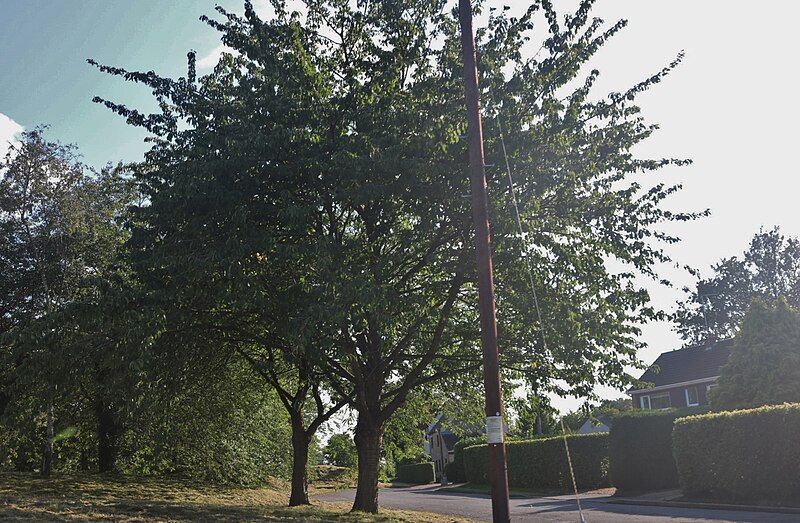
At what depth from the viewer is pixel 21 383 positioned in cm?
1662

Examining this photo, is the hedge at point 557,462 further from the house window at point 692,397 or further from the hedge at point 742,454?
the house window at point 692,397

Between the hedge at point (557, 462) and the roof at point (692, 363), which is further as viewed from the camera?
the roof at point (692, 363)

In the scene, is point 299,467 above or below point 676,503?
above

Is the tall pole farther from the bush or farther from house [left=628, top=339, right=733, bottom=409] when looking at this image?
the bush

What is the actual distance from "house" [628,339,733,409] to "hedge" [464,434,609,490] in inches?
450

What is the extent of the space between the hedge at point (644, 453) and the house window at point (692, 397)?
56.2ft

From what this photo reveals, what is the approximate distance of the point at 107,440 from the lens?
2692 centimetres

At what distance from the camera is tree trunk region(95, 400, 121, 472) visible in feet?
86.7

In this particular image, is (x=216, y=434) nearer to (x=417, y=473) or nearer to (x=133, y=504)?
(x=133, y=504)

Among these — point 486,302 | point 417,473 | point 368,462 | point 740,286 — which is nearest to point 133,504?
point 368,462

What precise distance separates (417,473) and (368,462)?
46234 mm

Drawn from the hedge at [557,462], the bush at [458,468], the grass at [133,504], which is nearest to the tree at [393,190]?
the grass at [133,504]

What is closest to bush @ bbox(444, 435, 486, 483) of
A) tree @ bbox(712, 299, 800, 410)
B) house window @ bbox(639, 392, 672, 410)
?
house window @ bbox(639, 392, 672, 410)

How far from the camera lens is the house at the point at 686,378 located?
43.5 meters
